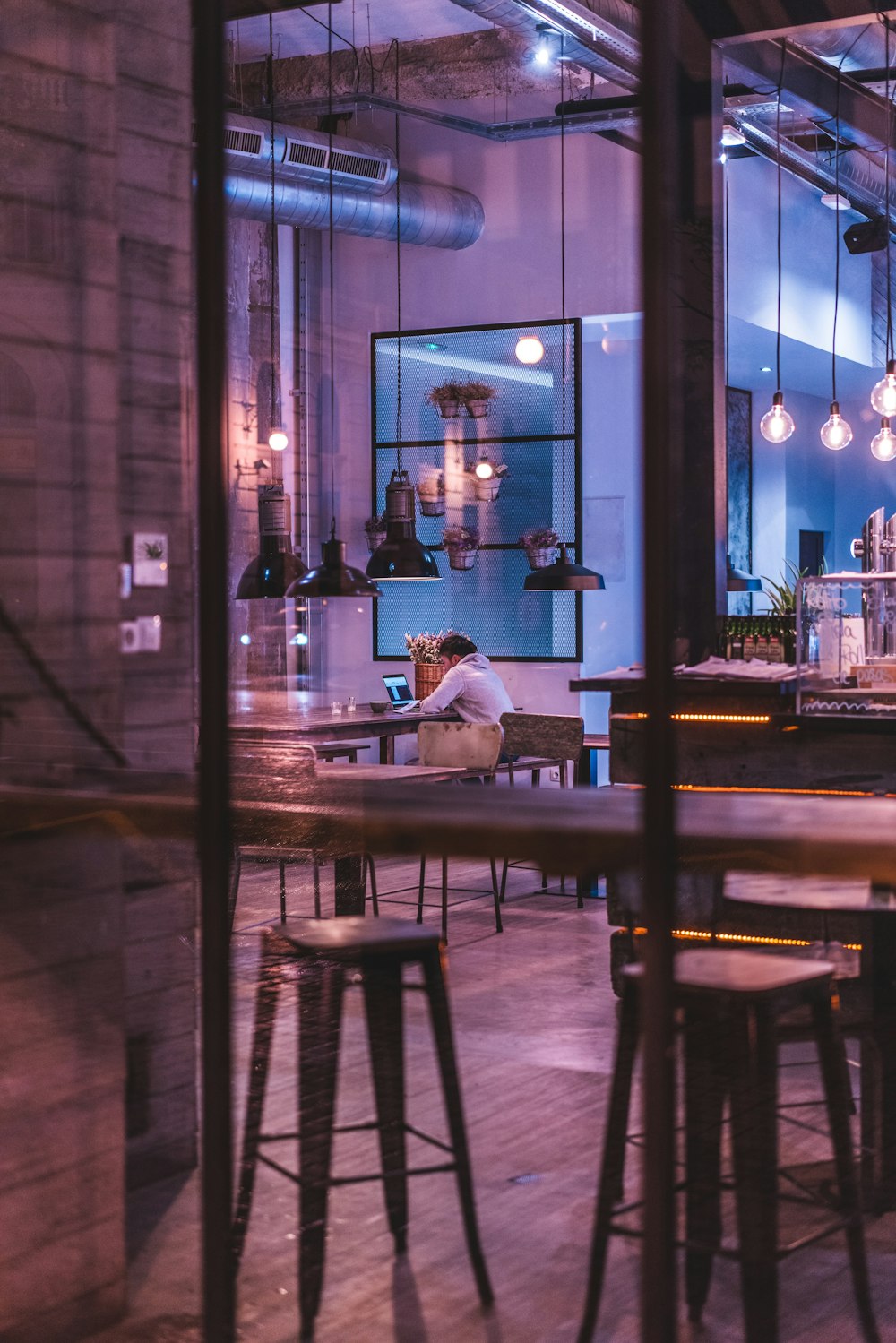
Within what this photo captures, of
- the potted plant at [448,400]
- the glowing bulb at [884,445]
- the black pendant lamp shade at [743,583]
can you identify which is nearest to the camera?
the glowing bulb at [884,445]

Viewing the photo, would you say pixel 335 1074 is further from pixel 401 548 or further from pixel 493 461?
pixel 493 461

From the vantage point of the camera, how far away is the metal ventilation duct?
25.6 feet

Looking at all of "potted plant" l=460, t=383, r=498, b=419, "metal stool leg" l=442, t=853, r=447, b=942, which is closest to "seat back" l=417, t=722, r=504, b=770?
"metal stool leg" l=442, t=853, r=447, b=942

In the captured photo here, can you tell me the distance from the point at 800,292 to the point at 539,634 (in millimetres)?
3032

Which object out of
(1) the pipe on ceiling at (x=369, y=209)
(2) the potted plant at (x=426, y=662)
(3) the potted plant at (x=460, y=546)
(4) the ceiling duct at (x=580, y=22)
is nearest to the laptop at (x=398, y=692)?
(2) the potted plant at (x=426, y=662)

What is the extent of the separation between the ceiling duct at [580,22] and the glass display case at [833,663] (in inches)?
116

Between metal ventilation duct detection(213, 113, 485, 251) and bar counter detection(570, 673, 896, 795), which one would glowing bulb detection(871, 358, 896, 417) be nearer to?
bar counter detection(570, 673, 896, 795)

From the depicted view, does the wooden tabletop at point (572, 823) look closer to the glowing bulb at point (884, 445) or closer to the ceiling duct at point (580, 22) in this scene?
the ceiling duct at point (580, 22)

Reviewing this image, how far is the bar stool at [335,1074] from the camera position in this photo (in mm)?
1910

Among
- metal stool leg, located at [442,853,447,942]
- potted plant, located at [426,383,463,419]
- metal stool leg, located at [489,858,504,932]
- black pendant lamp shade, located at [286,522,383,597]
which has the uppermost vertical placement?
potted plant, located at [426,383,463,419]

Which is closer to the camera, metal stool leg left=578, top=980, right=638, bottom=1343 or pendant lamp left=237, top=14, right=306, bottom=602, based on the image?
metal stool leg left=578, top=980, right=638, bottom=1343

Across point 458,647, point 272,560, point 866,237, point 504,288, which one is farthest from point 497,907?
point 866,237

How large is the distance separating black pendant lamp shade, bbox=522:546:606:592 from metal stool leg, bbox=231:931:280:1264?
225 inches

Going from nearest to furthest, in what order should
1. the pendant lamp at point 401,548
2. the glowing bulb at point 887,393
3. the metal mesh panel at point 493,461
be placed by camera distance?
the glowing bulb at point 887,393
the pendant lamp at point 401,548
the metal mesh panel at point 493,461
